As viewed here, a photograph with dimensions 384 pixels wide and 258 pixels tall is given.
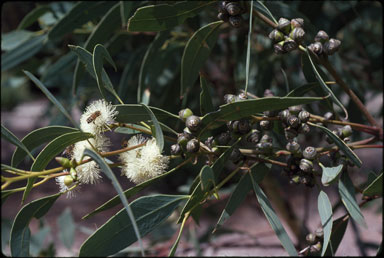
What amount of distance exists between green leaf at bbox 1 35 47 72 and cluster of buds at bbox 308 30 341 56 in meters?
0.92

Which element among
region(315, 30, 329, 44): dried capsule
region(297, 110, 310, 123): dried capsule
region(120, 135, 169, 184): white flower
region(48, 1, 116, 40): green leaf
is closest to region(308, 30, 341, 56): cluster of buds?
region(315, 30, 329, 44): dried capsule

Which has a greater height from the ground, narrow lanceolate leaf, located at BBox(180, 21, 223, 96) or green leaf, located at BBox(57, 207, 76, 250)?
narrow lanceolate leaf, located at BBox(180, 21, 223, 96)

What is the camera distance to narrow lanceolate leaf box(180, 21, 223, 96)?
929 mm

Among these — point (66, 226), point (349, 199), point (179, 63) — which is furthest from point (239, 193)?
point (66, 226)

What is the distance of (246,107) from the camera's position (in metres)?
0.68

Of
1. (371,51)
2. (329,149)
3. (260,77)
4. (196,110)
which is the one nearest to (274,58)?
(260,77)

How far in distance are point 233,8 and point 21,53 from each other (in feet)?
2.76

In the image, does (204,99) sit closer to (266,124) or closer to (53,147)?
(266,124)

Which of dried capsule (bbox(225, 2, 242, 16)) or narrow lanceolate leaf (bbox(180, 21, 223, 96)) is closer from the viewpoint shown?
dried capsule (bbox(225, 2, 242, 16))

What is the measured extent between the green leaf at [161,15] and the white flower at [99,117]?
0.64 feet

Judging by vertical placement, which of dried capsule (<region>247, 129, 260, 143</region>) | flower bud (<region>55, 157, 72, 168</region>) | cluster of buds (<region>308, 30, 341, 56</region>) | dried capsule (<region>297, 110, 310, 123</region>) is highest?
cluster of buds (<region>308, 30, 341, 56</region>)

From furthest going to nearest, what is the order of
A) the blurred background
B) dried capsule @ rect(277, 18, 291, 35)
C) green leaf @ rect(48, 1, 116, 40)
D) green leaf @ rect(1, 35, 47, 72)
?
green leaf @ rect(1, 35, 47, 72), the blurred background, green leaf @ rect(48, 1, 116, 40), dried capsule @ rect(277, 18, 291, 35)

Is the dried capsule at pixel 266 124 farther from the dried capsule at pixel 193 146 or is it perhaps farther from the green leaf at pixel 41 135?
the green leaf at pixel 41 135

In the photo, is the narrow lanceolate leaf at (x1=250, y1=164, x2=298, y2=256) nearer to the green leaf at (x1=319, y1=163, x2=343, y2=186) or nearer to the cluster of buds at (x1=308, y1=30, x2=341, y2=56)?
the green leaf at (x1=319, y1=163, x2=343, y2=186)
